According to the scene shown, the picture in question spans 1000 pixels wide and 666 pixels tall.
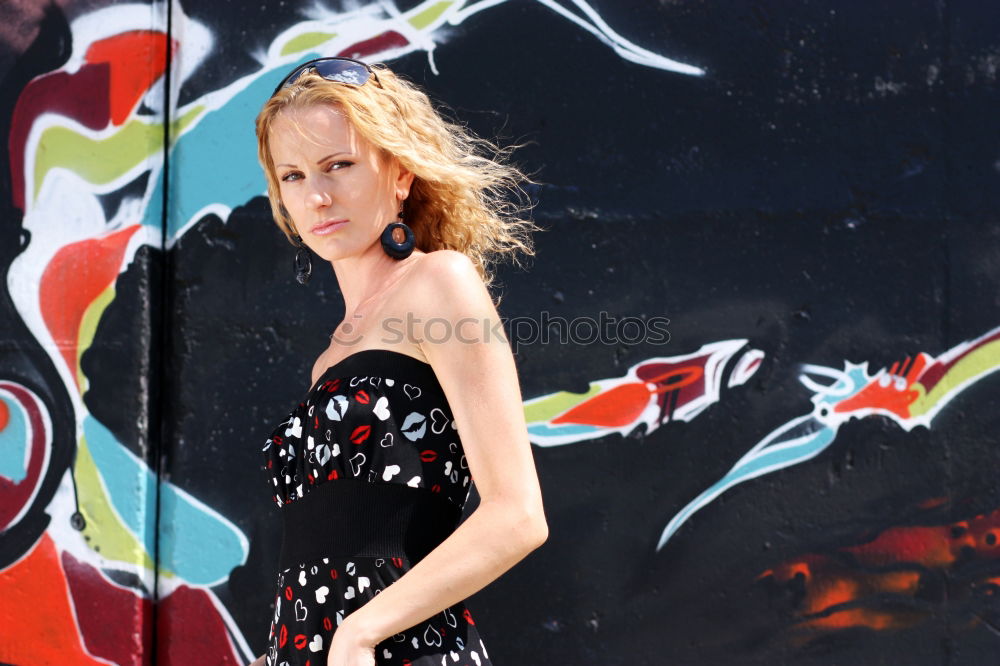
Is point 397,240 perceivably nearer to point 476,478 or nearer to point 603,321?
point 476,478

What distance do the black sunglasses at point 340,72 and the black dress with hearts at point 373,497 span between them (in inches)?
19.8

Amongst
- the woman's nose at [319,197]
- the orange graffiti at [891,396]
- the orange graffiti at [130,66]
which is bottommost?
the orange graffiti at [891,396]

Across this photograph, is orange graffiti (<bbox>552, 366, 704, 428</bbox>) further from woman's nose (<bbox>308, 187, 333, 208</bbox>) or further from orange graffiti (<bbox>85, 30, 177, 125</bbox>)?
orange graffiti (<bbox>85, 30, 177, 125</bbox>)

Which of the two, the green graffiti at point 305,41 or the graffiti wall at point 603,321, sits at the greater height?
the green graffiti at point 305,41

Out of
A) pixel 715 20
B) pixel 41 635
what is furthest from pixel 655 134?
pixel 41 635

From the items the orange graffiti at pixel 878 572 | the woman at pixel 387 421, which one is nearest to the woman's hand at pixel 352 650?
the woman at pixel 387 421

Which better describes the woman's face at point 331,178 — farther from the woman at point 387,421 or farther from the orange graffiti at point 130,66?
the orange graffiti at point 130,66

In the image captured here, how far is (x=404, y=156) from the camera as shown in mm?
1600

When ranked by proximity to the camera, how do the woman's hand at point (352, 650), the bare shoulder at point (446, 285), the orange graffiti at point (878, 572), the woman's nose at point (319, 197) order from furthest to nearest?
1. the orange graffiti at point (878, 572)
2. the woman's nose at point (319, 197)
3. the bare shoulder at point (446, 285)
4. the woman's hand at point (352, 650)

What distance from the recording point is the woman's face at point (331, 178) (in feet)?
5.17

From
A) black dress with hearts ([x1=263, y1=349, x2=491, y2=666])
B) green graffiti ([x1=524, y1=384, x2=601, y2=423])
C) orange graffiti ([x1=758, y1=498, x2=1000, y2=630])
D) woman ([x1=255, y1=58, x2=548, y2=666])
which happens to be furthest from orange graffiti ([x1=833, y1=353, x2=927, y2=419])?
black dress with hearts ([x1=263, y1=349, x2=491, y2=666])

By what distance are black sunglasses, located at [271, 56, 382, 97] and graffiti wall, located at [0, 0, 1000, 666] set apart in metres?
1.35

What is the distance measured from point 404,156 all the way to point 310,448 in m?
0.54

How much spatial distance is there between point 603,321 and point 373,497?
1.63 meters
